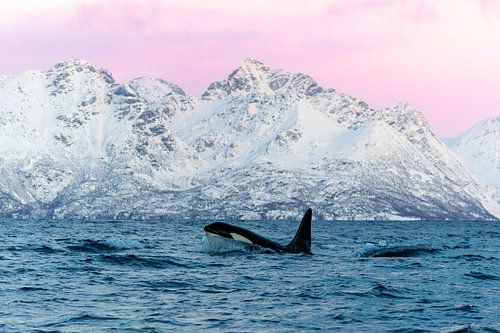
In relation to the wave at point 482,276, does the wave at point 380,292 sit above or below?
below

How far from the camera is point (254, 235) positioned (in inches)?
1861

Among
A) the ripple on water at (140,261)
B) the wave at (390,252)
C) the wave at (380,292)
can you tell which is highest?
the wave at (390,252)

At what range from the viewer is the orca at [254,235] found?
4578 cm

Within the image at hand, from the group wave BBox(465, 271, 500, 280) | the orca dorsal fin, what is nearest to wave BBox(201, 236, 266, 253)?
the orca dorsal fin

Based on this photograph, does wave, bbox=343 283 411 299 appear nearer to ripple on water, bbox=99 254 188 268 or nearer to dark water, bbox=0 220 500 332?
dark water, bbox=0 220 500 332

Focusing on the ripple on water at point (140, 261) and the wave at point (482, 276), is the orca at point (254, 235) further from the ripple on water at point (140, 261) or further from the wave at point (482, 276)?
the wave at point (482, 276)

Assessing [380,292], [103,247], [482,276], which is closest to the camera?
[380,292]

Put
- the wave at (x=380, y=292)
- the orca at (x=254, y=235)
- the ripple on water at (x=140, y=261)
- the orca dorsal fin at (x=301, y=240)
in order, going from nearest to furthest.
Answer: the wave at (x=380, y=292) < the ripple on water at (x=140, y=261) < the orca at (x=254, y=235) < the orca dorsal fin at (x=301, y=240)

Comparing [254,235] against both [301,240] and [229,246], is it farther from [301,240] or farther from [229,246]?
[301,240]

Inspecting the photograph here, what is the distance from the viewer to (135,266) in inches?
1481

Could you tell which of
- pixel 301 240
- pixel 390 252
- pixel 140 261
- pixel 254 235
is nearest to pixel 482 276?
pixel 301 240

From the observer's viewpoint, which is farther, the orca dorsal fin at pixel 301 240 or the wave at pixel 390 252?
the wave at pixel 390 252

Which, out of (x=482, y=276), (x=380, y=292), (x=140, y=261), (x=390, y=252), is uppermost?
(x=390, y=252)

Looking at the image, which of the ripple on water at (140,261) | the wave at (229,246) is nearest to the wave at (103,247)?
the wave at (229,246)
